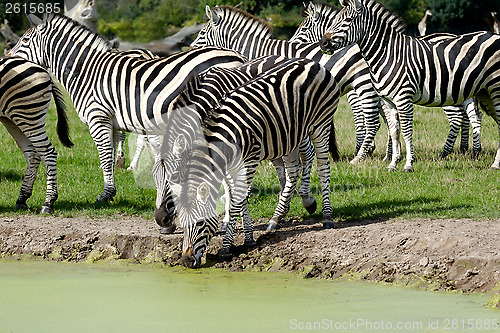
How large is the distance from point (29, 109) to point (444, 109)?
732 centimetres

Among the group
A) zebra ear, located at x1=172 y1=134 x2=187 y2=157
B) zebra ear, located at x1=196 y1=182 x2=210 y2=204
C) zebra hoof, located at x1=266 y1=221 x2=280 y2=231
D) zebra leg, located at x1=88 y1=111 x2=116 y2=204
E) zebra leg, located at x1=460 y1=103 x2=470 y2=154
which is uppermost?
zebra ear, located at x1=172 y1=134 x2=187 y2=157

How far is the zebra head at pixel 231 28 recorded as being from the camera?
38.9 feet

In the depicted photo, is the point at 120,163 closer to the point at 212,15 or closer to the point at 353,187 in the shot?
the point at 212,15

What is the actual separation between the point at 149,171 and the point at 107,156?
224 cm

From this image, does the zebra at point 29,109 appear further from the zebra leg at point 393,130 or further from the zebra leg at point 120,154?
the zebra leg at point 393,130

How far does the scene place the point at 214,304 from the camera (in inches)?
227

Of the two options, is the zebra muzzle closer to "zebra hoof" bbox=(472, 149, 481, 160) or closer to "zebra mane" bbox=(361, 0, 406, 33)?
"zebra mane" bbox=(361, 0, 406, 33)

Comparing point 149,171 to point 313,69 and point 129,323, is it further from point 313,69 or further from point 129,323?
point 129,323

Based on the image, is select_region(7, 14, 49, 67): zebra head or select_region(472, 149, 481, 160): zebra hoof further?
select_region(472, 149, 481, 160): zebra hoof

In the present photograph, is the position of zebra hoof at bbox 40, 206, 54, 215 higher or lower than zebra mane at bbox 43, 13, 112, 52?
lower

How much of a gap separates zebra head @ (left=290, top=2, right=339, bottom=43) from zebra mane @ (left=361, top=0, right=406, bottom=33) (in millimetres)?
2439

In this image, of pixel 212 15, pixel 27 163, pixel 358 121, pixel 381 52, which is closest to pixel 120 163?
pixel 27 163

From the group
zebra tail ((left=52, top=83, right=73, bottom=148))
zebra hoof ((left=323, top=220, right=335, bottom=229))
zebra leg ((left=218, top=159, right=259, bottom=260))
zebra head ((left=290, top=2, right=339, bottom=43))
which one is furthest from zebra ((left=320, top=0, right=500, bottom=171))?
zebra leg ((left=218, top=159, right=259, bottom=260))

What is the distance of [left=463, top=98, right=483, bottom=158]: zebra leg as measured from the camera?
12156mm
